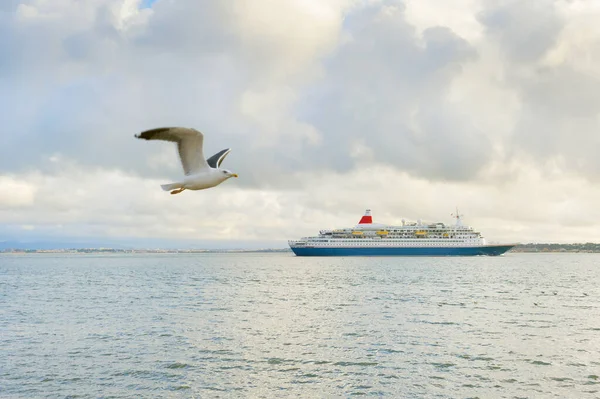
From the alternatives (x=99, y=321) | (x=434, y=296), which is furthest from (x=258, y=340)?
(x=434, y=296)

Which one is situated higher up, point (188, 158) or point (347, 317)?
point (188, 158)

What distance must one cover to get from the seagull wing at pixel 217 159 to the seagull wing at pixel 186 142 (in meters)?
1.49

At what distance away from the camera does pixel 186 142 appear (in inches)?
385

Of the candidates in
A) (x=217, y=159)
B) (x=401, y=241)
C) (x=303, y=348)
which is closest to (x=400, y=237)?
(x=401, y=241)

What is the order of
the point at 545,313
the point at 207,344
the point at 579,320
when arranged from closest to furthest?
the point at 207,344
the point at 579,320
the point at 545,313

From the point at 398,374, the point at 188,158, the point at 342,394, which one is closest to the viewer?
the point at 188,158

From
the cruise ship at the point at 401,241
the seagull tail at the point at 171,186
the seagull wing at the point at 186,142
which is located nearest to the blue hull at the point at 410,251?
the cruise ship at the point at 401,241

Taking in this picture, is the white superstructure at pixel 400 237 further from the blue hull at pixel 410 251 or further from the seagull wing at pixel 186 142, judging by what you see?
the seagull wing at pixel 186 142

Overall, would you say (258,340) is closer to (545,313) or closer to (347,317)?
(347,317)

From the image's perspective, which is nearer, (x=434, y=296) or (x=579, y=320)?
(x=579, y=320)

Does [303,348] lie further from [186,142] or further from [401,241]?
[401,241]

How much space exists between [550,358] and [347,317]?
34.0 ft

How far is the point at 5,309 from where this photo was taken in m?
30.3

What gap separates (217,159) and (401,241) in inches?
3829
